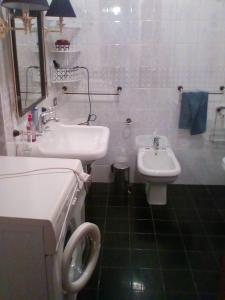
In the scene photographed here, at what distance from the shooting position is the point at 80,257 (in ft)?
4.76

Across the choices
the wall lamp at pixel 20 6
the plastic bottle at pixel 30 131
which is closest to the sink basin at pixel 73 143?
the plastic bottle at pixel 30 131

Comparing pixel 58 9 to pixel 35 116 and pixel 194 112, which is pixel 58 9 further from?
pixel 194 112

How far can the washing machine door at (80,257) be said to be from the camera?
1112 millimetres

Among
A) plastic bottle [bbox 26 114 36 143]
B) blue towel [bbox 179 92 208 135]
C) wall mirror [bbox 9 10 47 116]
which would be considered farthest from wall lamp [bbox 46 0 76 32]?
blue towel [bbox 179 92 208 135]

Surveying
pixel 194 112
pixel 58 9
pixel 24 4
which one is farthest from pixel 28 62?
pixel 194 112

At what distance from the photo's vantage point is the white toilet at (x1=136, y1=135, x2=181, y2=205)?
225cm

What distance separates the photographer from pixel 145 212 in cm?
245

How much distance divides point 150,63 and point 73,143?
109 centimetres

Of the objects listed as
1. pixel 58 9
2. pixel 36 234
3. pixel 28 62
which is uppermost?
pixel 58 9

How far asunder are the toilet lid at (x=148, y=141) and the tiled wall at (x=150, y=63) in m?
0.05

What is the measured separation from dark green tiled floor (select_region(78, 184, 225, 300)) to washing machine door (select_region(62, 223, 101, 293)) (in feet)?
1.08

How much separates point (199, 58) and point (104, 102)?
3.18 ft

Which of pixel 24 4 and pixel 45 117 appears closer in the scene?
pixel 24 4

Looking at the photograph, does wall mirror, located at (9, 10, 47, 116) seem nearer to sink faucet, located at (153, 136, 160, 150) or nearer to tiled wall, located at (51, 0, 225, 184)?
tiled wall, located at (51, 0, 225, 184)
